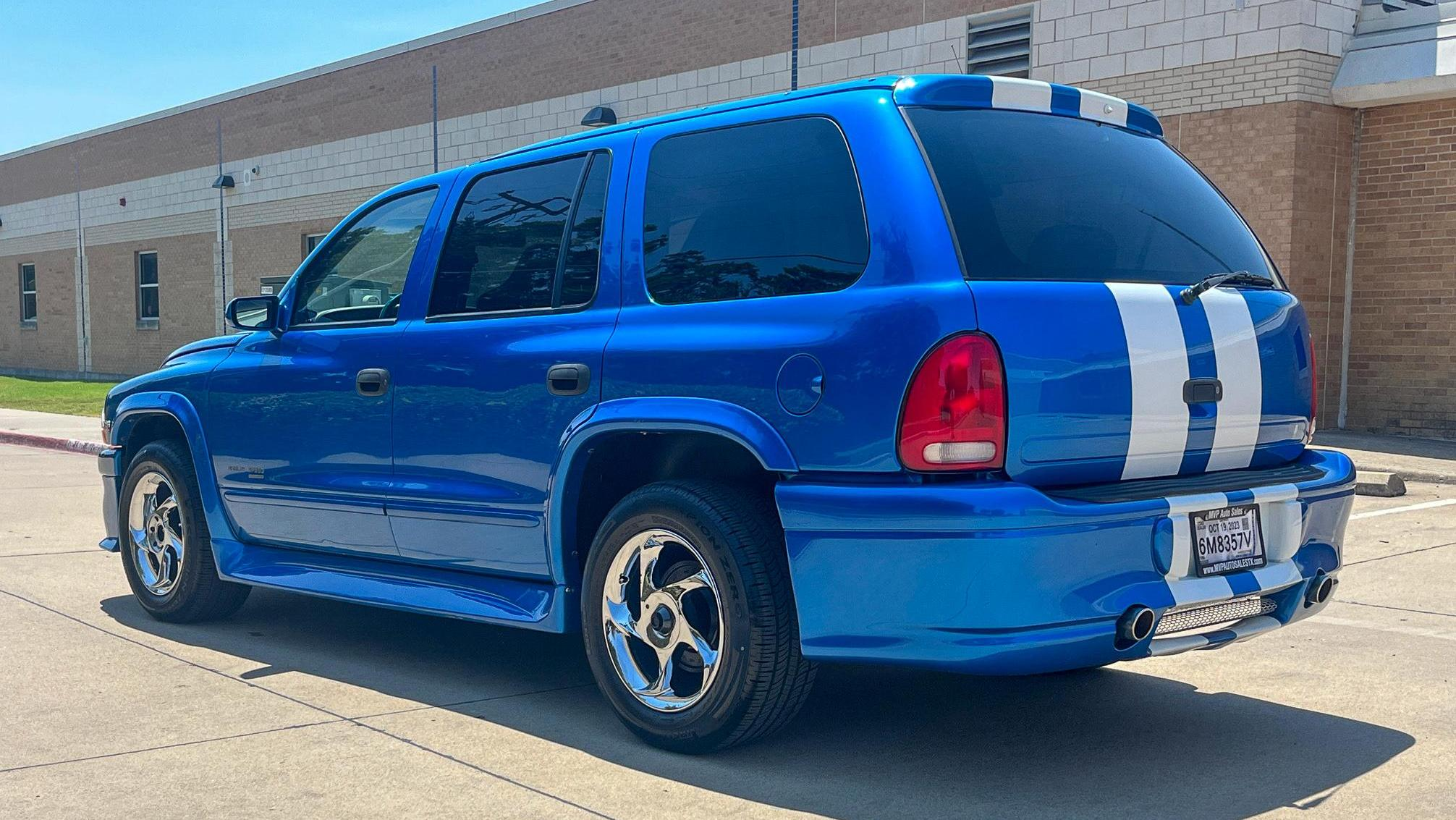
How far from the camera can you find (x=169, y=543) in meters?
6.34

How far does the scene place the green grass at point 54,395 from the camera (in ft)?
76.1

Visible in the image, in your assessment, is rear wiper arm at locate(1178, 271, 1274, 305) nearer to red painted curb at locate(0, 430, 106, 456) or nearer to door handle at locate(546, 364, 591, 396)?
door handle at locate(546, 364, 591, 396)

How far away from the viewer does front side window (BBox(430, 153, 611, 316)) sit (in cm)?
477

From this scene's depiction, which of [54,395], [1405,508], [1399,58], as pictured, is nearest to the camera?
[1405,508]

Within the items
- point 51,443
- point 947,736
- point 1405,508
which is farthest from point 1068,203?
point 51,443

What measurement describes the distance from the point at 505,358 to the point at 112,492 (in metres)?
2.90

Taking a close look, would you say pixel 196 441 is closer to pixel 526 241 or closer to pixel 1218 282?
pixel 526 241

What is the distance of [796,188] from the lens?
4207 mm

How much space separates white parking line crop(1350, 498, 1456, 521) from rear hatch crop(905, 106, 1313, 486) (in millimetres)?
6062

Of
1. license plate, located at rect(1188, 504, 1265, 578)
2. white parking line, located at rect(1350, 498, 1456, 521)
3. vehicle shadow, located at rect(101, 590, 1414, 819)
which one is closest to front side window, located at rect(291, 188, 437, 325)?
vehicle shadow, located at rect(101, 590, 1414, 819)

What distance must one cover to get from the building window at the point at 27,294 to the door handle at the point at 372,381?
42.0 meters

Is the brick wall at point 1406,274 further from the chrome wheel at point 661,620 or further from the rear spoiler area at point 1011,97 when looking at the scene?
the chrome wheel at point 661,620

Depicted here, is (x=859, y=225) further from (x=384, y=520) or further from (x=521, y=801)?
(x=384, y=520)

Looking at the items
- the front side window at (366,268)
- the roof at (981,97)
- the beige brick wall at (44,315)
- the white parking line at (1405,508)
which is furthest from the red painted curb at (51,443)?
the beige brick wall at (44,315)
